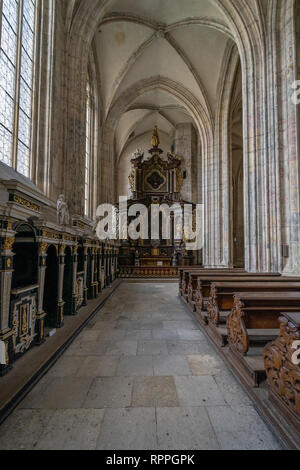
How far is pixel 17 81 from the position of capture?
558 cm

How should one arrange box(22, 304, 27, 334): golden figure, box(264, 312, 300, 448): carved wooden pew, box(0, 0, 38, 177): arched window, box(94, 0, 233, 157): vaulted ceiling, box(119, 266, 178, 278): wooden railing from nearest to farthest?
box(264, 312, 300, 448): carved wooden pew → box(22, 304, 27, 334): golden figure → box(0, 0, 38, 177): arched window → box(94, 0, 233, 157): vaulted ceiling → box(119, 266, 178, 278): wooden railing

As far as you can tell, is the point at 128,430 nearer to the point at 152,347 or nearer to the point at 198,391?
the point at 198,391

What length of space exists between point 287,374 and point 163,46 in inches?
615

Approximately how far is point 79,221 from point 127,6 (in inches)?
422

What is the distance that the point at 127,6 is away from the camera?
10.8 metres

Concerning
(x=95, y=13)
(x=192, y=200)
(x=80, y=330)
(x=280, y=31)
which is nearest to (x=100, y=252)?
(x=80, y=330)

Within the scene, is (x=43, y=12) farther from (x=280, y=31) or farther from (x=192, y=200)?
(x=192, y=200)

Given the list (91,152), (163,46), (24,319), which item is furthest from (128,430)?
(163,46)

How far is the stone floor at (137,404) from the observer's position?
1.77m

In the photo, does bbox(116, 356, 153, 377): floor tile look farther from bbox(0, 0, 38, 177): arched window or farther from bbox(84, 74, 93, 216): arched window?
bbox(84, 74, 93, 216): arched window

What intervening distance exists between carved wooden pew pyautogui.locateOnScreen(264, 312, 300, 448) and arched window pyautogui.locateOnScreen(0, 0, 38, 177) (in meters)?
5.91

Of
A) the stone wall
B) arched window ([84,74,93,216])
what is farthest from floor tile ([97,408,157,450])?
the stone wall

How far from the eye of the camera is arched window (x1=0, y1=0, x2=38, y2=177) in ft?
17.4

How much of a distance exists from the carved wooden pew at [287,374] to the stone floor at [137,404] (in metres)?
0.19
